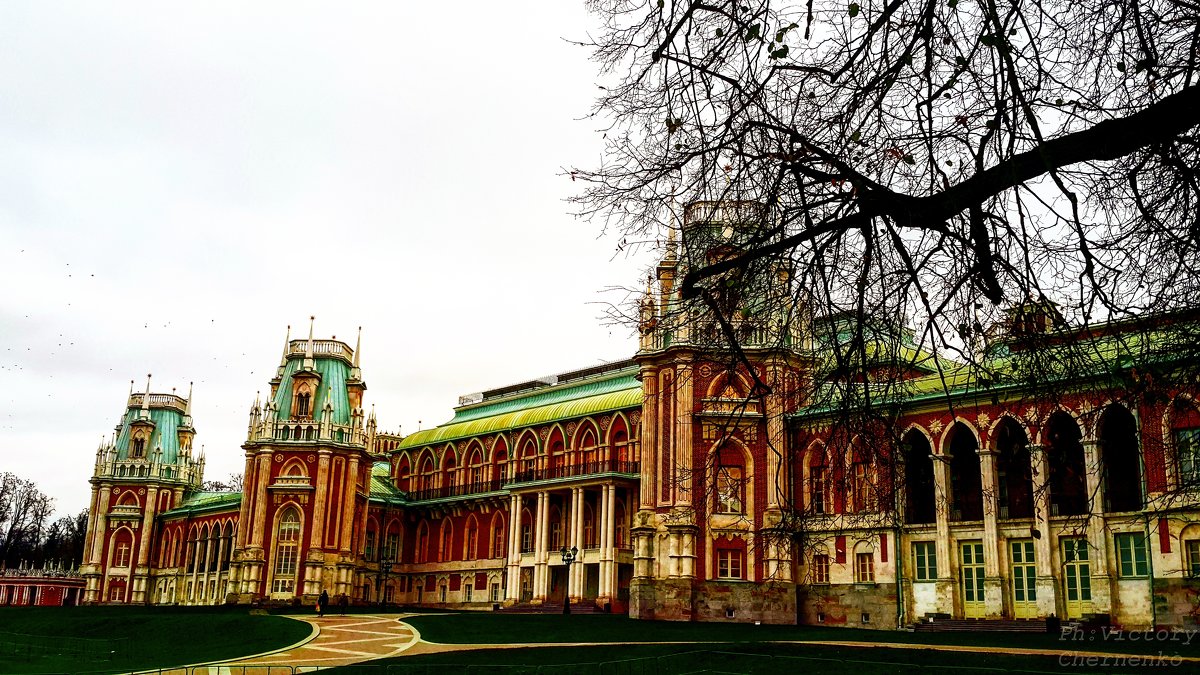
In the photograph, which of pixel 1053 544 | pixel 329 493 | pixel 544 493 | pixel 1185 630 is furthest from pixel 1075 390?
pixel 329 493

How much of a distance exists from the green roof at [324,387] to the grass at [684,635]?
942 inches

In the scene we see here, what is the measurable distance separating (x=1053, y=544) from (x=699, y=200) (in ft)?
102

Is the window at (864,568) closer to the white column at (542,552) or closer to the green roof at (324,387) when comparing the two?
the white column at (542,552)

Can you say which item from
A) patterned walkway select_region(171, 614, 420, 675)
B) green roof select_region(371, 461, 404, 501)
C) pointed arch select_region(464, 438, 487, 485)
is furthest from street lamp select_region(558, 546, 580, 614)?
green roof select_region(371, 461, 404, 501)

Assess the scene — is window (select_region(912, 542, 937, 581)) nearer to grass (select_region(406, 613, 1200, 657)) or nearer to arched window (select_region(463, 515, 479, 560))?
grass (select_region(406, 613, 1200, 657))

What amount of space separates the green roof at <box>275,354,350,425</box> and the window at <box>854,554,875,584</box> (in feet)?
107

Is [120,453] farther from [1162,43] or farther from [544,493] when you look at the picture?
[1162,43]

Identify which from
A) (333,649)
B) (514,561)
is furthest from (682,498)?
(514,561)

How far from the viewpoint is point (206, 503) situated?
74000 mm

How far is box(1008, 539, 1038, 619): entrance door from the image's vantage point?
1452 inches

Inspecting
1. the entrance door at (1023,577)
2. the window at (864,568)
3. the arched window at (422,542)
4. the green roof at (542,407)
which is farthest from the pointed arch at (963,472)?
the arched window at (422,542)

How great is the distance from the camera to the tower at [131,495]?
74.5 meters

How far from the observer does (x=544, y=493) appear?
54.3m

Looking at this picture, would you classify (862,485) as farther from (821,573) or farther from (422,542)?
(422,542)
